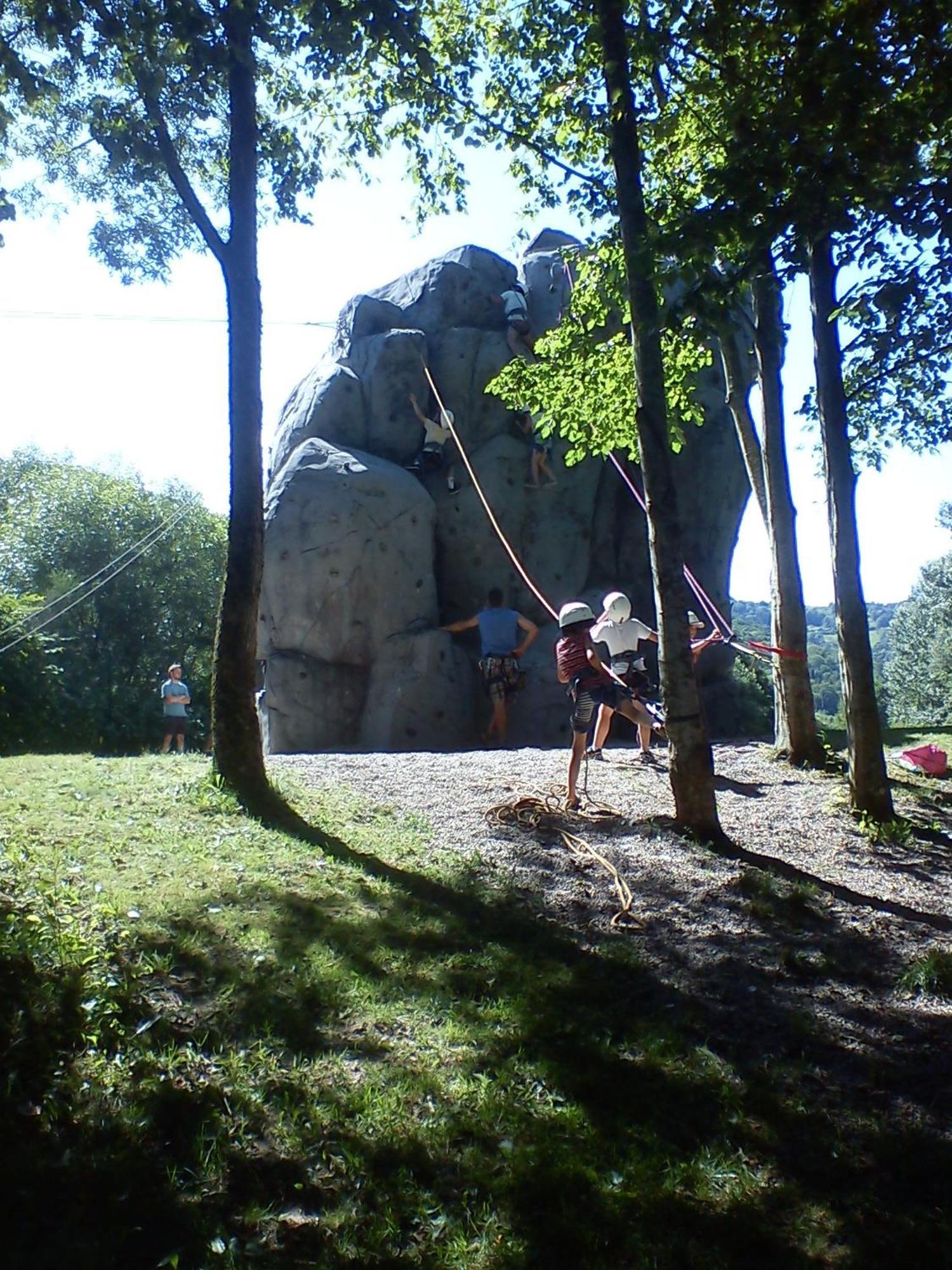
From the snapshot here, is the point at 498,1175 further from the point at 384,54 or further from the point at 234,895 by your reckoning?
the point at 384,54

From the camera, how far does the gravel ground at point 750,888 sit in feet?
17.7

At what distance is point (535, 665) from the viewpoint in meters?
17.1

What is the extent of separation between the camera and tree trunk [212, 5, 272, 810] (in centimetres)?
898

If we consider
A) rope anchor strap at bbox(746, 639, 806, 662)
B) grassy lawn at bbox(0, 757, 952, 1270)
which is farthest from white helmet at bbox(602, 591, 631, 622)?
grassy lawn at bbox(0, 757, 952, 1270)

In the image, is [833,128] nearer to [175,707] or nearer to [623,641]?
[623,641]

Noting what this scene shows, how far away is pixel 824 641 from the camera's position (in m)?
Answer: 152

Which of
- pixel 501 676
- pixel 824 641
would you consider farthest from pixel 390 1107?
pixel 824 641

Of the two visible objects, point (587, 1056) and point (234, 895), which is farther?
point (234, 895)

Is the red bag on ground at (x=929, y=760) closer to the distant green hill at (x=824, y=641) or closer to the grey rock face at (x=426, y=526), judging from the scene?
the grey rock face at (x=426, y=526)

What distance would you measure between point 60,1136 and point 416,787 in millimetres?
6136

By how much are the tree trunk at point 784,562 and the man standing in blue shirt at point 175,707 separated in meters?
10.4

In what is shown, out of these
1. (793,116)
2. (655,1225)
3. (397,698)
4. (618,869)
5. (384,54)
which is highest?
(384,54)

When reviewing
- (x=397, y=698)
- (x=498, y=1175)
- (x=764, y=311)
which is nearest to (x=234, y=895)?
(x=498, y=1175)

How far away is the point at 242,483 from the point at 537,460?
1110 centimetres
